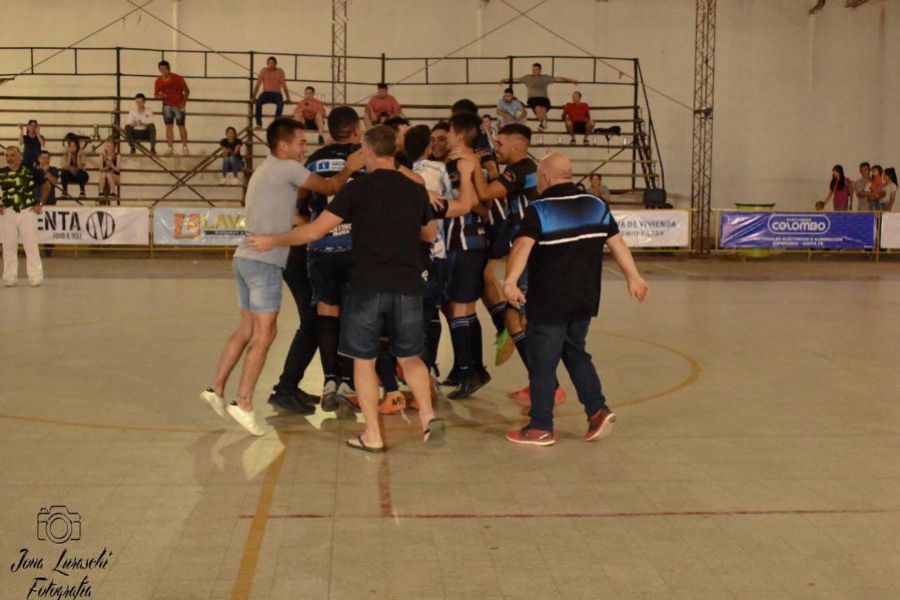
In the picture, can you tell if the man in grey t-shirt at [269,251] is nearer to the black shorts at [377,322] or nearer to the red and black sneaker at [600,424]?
the black shorts at [377,322]

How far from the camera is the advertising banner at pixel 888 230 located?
22.9m

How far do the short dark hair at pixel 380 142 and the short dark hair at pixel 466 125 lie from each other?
46.0 inches

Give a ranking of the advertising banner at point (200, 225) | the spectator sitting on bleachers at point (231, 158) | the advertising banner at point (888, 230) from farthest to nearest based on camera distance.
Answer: the spectator sitting on bleachers at point (231, 158)
the advertising banner at point (888, 230)
the advertising banner at point (200, 225)

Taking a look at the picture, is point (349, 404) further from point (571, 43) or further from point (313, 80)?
point (571, 43)

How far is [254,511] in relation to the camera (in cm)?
520

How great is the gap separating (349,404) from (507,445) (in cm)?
147

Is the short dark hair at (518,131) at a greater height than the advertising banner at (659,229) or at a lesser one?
greater

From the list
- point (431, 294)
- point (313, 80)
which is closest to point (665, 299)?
point (431, 294)

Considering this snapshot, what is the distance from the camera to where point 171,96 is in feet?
77.9

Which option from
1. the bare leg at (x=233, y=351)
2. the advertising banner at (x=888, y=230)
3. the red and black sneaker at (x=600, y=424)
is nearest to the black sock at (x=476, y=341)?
the red and black sneaker at (x=600, y=424)

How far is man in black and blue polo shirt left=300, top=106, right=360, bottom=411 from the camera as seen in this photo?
282 inches

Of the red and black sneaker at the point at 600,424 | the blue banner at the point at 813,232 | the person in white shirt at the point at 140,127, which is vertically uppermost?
the person in white shirt at the point at 140,127

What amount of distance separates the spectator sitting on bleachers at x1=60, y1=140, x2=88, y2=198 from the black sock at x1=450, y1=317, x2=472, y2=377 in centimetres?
1717

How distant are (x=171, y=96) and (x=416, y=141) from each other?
1768 centimetres
